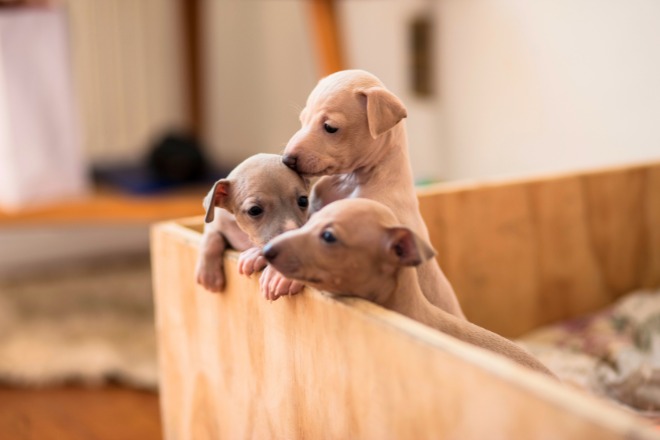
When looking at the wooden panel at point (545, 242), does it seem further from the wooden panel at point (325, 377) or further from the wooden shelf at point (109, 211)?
the wooden shelf at point (109, 211)

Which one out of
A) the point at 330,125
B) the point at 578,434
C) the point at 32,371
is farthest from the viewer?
the point at 32,371

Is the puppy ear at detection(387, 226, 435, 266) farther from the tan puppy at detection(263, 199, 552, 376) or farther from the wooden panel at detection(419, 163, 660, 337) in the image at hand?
the wooden panel at detection(419, 163, 660, 337)

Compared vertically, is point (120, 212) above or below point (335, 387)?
below

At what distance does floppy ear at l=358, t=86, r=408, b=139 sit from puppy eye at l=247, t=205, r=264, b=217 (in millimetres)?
134

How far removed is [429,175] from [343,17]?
0.50 meters

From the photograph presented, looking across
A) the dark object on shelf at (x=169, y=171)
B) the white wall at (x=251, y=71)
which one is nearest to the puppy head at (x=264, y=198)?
the dark object on shelf at (x=169, y=171)

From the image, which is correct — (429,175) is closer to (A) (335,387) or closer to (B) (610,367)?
(B) (610,367)

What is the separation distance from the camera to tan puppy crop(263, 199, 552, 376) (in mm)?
641

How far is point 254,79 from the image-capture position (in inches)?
103

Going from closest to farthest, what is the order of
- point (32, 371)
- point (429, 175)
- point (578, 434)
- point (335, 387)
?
point (578, 434) → point (335, 387) → point (32, 371) → point (429, 175)

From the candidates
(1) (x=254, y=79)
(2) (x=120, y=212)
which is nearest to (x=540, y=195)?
(2) (x=120, y=212)

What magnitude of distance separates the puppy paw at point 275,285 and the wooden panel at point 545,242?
1.45ft

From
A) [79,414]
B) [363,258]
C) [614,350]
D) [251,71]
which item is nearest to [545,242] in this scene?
[614,350]

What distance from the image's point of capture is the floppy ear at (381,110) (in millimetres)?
739
